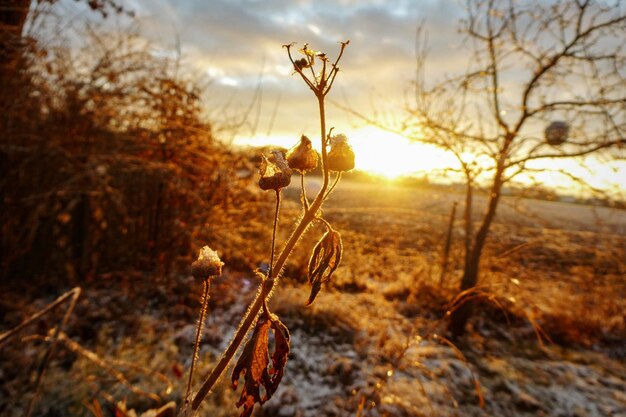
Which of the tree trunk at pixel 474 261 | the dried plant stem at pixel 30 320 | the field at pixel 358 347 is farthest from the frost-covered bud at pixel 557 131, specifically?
the dried plant stem at pixel 30 320

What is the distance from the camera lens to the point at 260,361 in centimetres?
62

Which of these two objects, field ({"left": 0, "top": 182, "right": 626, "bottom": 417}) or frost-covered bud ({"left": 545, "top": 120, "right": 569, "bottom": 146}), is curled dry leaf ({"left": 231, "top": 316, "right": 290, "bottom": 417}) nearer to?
field ({"left": 0, "top": 182, "right": 626, "bottom": 417})

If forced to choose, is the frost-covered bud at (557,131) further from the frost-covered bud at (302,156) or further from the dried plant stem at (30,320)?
the dried plant stem at (30,320)

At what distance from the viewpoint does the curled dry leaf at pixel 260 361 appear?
60 centimetres

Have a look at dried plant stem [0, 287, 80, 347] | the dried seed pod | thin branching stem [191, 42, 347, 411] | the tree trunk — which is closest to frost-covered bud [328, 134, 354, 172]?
thin branching stem [191, 42, 347, 411]

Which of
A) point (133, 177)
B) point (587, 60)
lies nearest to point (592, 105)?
point (587, 60)

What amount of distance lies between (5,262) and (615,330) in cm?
801

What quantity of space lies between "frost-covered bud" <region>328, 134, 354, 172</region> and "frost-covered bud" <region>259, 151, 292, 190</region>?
82mm

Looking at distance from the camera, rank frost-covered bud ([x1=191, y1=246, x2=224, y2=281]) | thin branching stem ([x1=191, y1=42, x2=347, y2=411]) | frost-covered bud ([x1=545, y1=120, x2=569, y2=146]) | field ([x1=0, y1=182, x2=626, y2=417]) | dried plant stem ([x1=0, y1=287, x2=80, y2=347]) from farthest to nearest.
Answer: frost-covered bud ([x1=545, y1=120, x2=569, y2=146]), field ([x1=0, y1=182, x2=626, y2=417]), dried plant stem ([x1=0, y1=287, x2=80, y2=347]), frost-covered bud ([x1=191, y1=246, x2=224, y2=281]), thin branching stem ([x1=191, y1=42, x2=347, y2=411])

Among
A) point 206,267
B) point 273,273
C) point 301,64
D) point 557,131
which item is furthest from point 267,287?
point 557,131

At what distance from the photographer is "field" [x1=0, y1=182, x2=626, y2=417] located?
3262 mm

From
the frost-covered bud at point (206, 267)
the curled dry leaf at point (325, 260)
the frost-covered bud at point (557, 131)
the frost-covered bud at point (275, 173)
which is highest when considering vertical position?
the frost-covered bud at point (557, 131)

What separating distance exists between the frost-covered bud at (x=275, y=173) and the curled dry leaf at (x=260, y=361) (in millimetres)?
215

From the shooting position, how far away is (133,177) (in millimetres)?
5324
